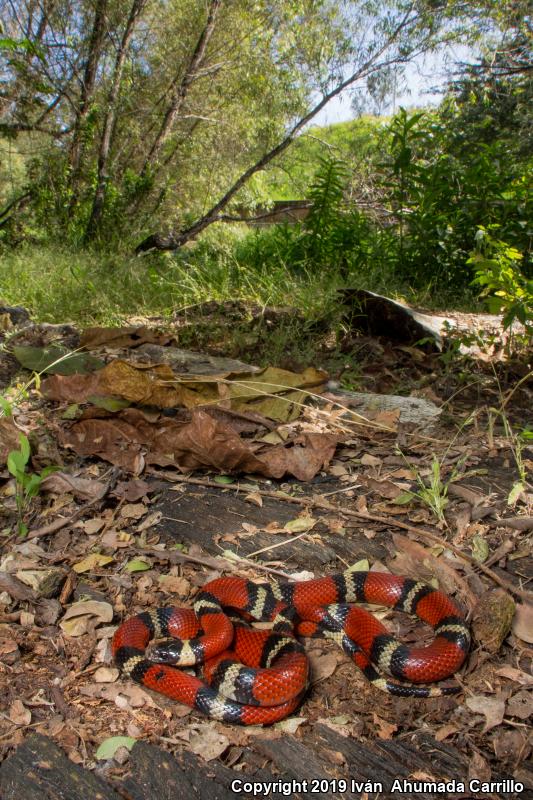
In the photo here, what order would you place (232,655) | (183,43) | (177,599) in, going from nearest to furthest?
(232,655) < (177,599) < (183,43)

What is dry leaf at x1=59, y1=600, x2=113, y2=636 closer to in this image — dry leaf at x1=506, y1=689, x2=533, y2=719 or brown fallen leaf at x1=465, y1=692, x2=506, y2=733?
A: brown fallen leaf at x1=465, y1=692, x2=506, y2=733

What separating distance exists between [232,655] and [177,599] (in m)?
0.36

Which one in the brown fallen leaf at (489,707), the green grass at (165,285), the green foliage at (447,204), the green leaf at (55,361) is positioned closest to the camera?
the brown fallen leaf at (489,707)

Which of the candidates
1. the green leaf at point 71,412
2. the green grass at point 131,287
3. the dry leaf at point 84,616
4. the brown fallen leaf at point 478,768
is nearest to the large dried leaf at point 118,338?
the green leaf at point 71,412

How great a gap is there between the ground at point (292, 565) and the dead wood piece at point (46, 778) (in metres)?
A: 0.04

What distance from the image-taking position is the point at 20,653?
2111 millimetres

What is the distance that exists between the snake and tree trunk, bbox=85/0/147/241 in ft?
28.3

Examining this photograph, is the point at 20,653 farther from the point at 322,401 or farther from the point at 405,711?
the point at 322,401

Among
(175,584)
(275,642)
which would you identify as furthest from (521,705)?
(175,584)

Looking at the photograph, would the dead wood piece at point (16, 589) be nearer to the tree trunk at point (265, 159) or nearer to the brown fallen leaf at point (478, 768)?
the brown fallen leaf at point (478, 768)

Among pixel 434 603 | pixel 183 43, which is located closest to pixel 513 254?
pixel 434 603

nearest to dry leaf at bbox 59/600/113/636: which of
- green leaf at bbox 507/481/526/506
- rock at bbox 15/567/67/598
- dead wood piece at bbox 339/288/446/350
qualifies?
rock at bbox 15/567/67/598

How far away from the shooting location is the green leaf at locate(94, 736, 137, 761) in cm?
174

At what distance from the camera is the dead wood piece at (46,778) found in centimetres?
164
